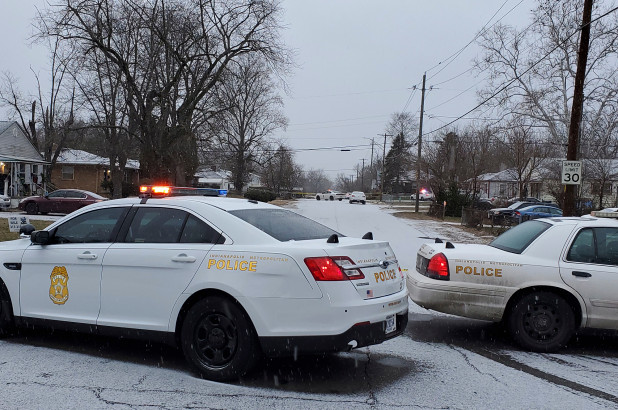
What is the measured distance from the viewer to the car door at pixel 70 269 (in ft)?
17.8

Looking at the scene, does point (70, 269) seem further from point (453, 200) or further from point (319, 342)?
point (453, 200)

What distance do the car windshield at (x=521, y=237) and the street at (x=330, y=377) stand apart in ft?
3.59

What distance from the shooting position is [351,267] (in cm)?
467

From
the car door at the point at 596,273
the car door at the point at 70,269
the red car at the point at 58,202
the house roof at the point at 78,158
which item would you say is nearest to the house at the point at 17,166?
the house roof at the point at 78,158

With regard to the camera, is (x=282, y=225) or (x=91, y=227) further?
(x=91, y=227)

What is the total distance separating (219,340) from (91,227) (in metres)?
1.92

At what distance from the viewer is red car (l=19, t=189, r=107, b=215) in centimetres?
2766

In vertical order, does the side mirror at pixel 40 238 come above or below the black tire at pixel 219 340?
above

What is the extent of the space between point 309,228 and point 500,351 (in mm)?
2504

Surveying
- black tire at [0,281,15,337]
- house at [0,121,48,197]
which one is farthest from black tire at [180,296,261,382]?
house at [0,121,48,197]

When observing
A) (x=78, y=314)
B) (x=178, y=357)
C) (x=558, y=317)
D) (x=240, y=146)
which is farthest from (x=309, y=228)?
(x=240, y=146)

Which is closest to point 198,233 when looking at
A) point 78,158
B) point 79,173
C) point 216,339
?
point 216,339

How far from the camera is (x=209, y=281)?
4.76 m

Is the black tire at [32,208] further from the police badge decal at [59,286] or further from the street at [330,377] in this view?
the police badge decal at [59,286]
